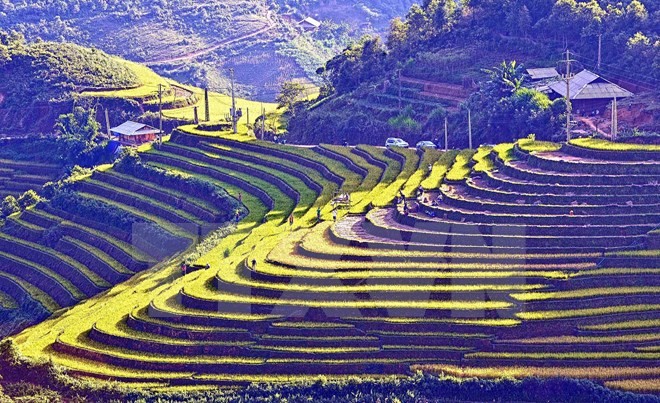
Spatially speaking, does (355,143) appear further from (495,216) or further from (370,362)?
(370,362)

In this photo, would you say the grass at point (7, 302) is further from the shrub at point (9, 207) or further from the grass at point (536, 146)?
the grass at point (536, 146)

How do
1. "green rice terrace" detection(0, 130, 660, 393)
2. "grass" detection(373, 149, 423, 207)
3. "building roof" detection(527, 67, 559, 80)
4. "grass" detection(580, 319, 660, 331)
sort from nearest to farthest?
"green rice terrace" detection(0, 130, 660, 393) < "grass" detection(580, 319, 660, 331) < "grass" detection(373, 149, 423, 207) < "building roof" detection(527, 67, 559, 80)

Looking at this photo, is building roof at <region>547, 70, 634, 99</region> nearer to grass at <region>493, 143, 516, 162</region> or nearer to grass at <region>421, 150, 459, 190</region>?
grass at <region>493, 143, 516, 162</region>

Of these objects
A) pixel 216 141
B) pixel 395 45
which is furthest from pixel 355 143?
pixel 395 45

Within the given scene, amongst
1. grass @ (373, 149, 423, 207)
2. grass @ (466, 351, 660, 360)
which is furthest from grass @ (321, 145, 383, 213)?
grass @ (466, 351, 660, 360)

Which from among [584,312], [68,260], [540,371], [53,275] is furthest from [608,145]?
[53,275]

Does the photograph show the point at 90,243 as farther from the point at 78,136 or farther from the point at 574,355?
the point at 574,355

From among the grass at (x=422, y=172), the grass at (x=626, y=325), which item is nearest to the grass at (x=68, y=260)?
the grass at (x=422, y=172)
